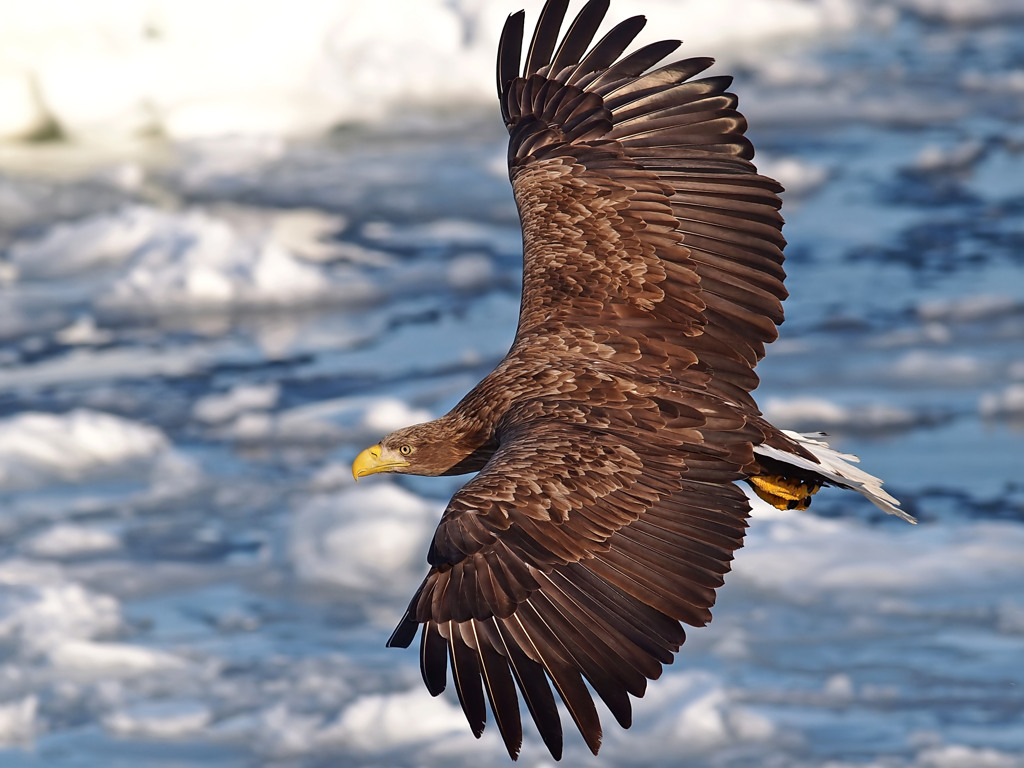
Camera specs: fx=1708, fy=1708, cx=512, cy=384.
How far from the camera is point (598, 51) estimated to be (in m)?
6.07

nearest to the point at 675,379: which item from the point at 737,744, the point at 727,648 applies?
the point at 737,744

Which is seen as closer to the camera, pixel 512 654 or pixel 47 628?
pixel 512 654

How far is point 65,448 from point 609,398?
22.8 ft

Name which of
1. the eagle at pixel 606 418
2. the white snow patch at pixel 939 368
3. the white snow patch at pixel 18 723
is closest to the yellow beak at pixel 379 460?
the eagle at pixel 606 418

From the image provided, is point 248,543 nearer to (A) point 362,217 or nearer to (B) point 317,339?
(B) point 317,339

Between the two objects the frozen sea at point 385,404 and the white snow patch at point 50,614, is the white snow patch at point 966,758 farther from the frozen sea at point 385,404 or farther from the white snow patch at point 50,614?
the white snow patch at point 50,614

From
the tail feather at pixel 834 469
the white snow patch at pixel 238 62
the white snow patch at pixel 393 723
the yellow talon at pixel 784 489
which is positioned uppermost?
the white snow patch at pixel 238 62

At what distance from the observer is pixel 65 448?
11.2m

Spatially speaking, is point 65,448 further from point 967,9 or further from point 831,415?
point 967,9

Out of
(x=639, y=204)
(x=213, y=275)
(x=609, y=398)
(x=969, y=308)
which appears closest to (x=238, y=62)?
(x=213, y=275)

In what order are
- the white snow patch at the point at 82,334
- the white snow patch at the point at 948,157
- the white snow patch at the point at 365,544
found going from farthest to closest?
the white snow patch at the point at 948,157 < the white snow patch at the point at 82,334 < the white snow patch at the point at 365,544

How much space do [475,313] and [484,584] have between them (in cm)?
889

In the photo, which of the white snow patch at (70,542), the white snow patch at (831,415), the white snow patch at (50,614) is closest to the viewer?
the white snow patch at (50,614)

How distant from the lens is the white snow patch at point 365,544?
10008 mm
